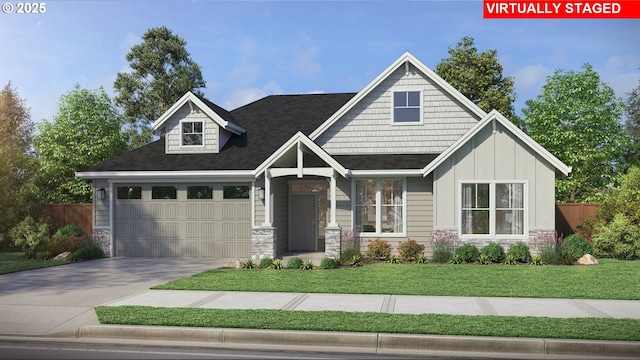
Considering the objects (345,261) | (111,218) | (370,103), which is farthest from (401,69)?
(111,218)

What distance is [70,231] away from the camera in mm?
24172

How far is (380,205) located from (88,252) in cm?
1066

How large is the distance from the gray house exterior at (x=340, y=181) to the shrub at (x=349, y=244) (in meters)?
0.22

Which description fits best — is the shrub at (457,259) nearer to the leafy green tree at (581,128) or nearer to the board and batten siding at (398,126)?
the board and batten siding at (398,126)

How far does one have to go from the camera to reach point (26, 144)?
164ft

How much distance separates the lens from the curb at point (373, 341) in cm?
826

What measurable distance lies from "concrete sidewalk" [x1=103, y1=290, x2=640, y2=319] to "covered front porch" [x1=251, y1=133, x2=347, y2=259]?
7366mm

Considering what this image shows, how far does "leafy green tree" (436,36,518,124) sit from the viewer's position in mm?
37875

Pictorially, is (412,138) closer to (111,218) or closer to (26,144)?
(111,218)

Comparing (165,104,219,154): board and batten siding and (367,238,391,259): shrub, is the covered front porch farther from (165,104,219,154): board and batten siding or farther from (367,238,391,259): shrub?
(165,104,219,154): board and batten siding

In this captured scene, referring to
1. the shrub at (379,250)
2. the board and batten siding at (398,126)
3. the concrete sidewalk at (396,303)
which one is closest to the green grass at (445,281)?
the concrete sidewalk at (396,303)

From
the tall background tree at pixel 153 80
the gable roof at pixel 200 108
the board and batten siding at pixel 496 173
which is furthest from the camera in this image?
the tall background tree at pixel 153 80

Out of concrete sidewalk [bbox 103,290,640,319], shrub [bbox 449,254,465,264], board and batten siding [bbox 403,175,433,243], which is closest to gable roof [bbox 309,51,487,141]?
board and batten siding [bbox 403,175,433,243]

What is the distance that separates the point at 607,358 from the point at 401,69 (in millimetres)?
15426
